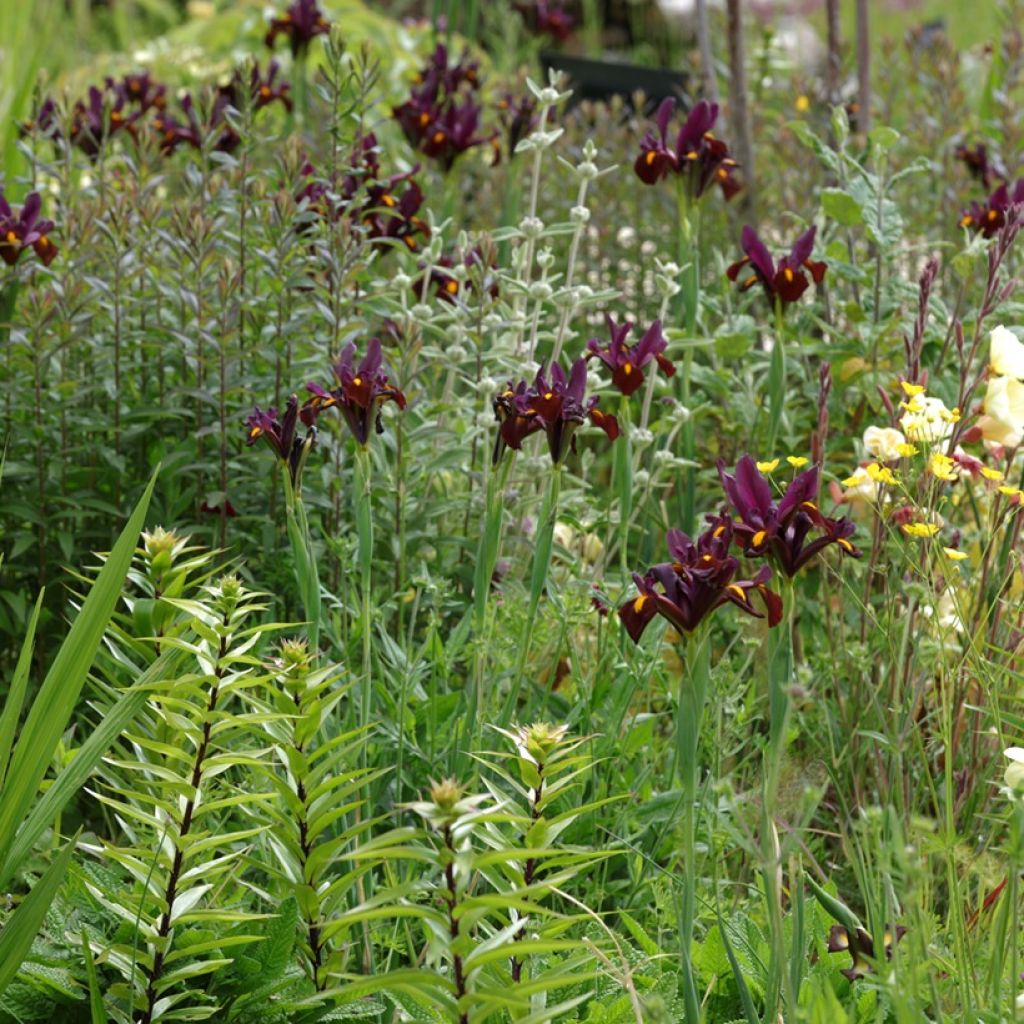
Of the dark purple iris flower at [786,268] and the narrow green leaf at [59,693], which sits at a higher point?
the dark purple iris flower at [786,268]

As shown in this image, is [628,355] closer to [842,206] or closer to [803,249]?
[803,249]

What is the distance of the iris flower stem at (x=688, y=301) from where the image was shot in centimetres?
278

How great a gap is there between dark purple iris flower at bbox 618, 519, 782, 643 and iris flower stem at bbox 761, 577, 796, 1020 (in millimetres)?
29

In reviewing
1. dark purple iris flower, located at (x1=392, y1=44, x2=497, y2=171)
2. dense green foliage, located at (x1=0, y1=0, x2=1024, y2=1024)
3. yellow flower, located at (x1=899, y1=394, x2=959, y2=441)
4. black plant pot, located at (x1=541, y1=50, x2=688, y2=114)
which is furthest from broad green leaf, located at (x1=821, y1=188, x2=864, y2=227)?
black plant pot, located at (x1=541, y1=50, x2=688, y2=114)

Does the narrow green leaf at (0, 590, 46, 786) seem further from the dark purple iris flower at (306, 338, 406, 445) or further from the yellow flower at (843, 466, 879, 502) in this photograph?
the yellow flower at (843, 466, 879, 502)

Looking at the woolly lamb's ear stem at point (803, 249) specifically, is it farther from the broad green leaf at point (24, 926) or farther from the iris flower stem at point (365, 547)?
the broad green leaf at point (24, 926)

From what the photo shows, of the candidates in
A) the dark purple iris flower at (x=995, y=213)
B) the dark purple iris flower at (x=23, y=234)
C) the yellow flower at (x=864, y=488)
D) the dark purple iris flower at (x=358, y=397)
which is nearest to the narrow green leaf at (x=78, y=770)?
the dark purple iris flower at (x=358, y=397)

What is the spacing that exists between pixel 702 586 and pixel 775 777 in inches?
8.4

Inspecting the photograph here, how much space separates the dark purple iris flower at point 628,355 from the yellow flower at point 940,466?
471mm

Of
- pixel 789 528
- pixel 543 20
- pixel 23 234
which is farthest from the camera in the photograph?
pixel 543 20

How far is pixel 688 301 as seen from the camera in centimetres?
278

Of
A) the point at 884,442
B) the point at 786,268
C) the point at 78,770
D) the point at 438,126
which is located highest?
the point at 438,126

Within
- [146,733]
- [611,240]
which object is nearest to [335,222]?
[146,733]

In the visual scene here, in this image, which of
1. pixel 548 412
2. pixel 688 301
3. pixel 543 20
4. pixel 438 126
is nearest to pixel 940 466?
pixel 548 412
